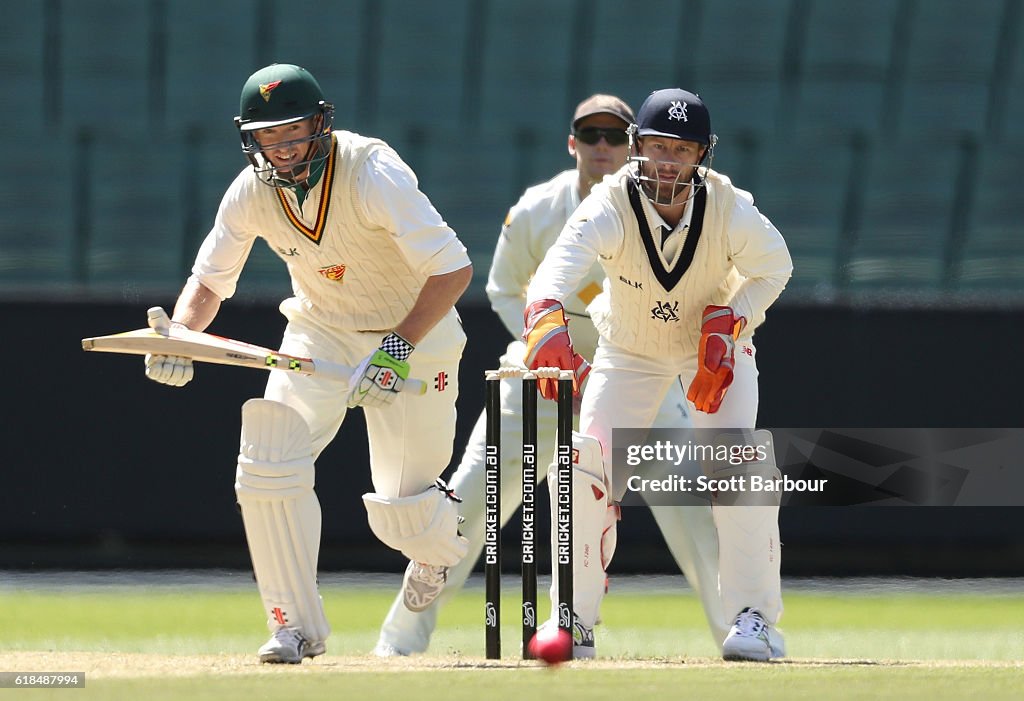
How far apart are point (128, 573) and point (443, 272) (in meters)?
3.70

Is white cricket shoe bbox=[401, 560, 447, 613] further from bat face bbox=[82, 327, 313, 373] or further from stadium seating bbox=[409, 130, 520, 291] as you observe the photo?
stadium seating bbox=[409, 130, 520, 291]

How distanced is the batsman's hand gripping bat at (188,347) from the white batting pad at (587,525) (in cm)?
54

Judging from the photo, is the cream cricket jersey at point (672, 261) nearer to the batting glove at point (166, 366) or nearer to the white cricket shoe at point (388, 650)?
the batting glove at point (166, 366)

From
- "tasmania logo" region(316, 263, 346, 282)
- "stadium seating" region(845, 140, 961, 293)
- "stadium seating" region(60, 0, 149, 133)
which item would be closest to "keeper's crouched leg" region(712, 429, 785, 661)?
"tasmania logo" region(316, 263, 346, 282)

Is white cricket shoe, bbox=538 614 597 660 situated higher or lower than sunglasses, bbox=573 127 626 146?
lower

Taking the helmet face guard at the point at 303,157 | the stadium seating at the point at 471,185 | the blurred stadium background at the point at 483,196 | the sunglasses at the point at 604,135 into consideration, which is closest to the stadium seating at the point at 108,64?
the blurred stadium background at the point at 483,196

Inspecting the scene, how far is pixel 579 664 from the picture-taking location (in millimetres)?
4496

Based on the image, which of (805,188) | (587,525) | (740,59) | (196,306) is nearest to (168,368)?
(196,306)

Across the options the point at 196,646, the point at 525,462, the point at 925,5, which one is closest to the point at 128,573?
the point at 196,646

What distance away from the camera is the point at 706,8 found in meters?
10.7

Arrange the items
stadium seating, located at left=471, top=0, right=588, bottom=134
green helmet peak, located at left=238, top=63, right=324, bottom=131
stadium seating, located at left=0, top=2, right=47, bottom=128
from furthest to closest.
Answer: stadium seating, located at left=471, top=0, right=588, bottom=134, stadium seating, located at left=0, top=2, right=47, bottom=128, green helmet peak, located at left=238, top=63, right=324, bottom=131

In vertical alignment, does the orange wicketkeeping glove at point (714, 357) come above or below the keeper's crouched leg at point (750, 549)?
above

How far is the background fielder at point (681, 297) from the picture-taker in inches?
192

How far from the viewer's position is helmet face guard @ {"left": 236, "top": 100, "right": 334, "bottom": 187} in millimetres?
4789
